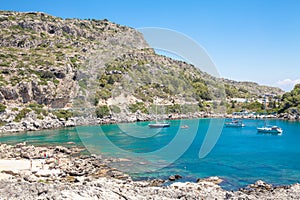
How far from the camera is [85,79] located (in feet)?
187

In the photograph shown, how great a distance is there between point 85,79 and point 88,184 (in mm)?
44559

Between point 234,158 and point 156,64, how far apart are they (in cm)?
4441

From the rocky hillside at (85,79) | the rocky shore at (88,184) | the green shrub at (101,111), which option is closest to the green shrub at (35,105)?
the rocky hillside at (85,79)

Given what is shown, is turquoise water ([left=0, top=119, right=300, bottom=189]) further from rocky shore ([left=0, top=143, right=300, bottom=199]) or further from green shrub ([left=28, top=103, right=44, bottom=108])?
green shrub ([left=28, top=103, right=44, bottom=108])

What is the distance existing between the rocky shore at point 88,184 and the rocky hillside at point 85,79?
2036 centimetres

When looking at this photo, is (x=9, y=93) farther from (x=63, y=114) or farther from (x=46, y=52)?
(x=46, y=52)

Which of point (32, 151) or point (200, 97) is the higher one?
point (200, 97)

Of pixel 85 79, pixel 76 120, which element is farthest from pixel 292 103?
pixel 76 120

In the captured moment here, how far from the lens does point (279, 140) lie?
3962 centimetres

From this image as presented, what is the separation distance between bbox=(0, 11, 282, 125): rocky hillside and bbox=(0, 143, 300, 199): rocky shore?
20357 mm

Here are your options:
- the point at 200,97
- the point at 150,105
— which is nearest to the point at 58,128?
the point at 150,105

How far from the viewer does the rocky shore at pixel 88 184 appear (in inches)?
468

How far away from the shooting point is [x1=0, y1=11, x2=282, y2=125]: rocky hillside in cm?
5103

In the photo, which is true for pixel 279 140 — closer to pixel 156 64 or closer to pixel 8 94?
pixel 156 64
